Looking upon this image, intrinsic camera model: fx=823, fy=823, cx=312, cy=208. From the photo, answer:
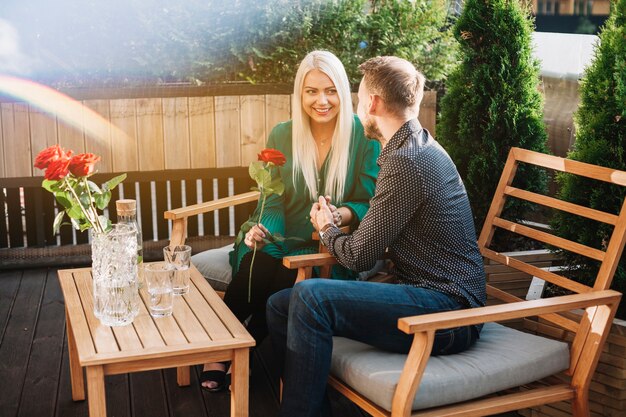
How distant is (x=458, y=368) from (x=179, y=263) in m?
1.00

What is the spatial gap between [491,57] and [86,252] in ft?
8.98

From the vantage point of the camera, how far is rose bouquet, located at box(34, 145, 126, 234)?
7.93 feet

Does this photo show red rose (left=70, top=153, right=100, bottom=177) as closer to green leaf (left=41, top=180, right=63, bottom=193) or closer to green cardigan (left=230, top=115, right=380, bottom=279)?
green leaf (left=41, top=180, right=63, bottom=193)

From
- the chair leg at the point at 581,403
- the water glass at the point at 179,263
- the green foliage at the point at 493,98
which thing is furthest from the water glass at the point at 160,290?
the green foliage at the point at 493,98

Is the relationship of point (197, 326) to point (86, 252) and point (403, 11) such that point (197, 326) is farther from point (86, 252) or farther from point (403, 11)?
point (403, 11)

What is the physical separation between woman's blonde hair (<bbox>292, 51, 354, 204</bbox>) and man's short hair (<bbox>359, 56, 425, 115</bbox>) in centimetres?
70

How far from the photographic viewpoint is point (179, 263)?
275cm

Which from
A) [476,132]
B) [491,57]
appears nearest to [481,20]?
[491,57]

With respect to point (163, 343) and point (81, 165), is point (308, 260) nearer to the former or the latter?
point (163, 343)

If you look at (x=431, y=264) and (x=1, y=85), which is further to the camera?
(x=1, y=85)

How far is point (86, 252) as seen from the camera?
5062mm

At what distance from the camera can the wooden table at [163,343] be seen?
2262 millimetres

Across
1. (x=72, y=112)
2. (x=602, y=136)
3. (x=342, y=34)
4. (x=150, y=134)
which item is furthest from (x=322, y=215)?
(x=342, y=34)

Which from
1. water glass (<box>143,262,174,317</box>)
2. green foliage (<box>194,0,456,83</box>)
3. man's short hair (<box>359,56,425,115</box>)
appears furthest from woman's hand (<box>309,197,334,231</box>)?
green foliage (<box>194,0,456,83</box>)
